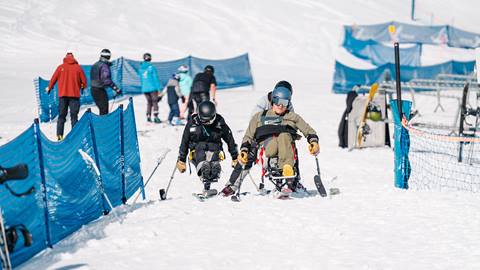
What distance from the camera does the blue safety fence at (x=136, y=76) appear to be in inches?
724

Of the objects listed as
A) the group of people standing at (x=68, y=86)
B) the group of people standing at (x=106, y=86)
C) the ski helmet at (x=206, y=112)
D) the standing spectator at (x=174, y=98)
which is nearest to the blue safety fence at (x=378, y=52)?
the group of people standing at (x=106, y=86)

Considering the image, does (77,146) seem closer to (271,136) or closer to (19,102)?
(271,136)

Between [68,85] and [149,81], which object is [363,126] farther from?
[68,85]

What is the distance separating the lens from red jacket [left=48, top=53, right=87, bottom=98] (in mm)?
13711

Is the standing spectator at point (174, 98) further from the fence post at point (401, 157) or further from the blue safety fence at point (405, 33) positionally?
the blue safety fence at point (405, 33)

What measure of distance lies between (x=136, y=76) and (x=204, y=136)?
15335 mm

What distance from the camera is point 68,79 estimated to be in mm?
13703

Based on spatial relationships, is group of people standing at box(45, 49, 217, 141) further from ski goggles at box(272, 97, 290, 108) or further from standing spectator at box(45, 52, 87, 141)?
ski goggles at box(272, 97, 290, 108)

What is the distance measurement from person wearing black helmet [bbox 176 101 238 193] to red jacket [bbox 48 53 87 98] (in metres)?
5.49

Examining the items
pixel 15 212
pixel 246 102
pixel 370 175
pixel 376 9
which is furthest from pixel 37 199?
pixel 376 9

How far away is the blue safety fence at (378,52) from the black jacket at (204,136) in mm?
30016

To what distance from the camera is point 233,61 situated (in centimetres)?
2800

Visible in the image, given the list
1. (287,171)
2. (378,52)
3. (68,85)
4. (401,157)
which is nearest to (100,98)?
(68,85)

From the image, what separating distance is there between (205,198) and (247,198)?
548 mm
